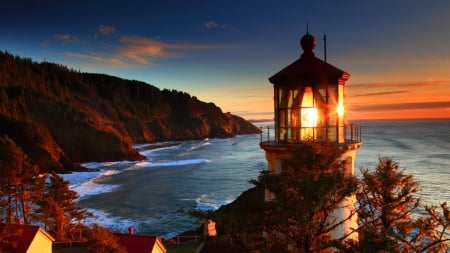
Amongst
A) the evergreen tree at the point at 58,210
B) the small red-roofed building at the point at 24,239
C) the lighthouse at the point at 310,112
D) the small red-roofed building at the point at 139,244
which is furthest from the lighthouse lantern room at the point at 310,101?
the evergreen tree at the point at 58,210

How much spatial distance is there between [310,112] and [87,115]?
3652 inches

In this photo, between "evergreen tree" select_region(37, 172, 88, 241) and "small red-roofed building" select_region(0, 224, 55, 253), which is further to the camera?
"evergreen tree" select_region(37, 172, 88, 241)

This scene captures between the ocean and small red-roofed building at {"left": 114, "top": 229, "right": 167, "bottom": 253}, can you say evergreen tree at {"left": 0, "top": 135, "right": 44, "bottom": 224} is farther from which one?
small red-roofed building at {"left": 114, "top": 229, "right": 167, "bottom": 253}

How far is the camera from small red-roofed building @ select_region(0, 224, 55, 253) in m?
13.4

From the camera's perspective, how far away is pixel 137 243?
47.5ft

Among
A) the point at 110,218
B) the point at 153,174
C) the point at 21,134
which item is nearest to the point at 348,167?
the point at 110,218

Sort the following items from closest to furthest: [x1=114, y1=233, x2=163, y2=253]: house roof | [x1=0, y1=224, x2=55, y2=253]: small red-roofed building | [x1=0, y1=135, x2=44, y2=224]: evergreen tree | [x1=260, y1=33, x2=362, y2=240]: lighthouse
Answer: [x1=260, y1=33, x2=362, y2=240]: lighthouse, [x1=0, y1=224, x2=55, y2=253]: small red-roofed building, [x1=114, y1=233, x2=163, y2=253]: house roof, [x1=0, y1=135, x2=44, y2=224]: evergreen tree

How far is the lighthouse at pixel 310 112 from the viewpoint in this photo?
7727mm

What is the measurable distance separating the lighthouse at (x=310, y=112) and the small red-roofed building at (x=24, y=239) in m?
10.6

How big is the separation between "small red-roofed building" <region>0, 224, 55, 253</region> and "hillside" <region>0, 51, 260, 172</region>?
45161 millimetres

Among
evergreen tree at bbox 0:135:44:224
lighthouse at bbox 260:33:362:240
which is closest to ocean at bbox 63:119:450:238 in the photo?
evergreen tree at bbox 0:135:44:224

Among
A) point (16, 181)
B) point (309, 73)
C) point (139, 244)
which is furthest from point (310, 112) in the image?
point (16, 181)

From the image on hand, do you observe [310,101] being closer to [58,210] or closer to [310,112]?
[310,112]

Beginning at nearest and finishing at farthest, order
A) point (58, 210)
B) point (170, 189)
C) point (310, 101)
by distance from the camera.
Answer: point (310, 101) < point (58, 210) < point (170, 189)
